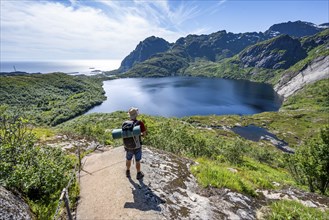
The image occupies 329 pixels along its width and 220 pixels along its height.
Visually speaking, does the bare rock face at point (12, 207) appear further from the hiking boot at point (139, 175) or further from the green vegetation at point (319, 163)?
the green vegetation at point (319, 163)

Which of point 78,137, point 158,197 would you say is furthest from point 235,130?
point 158,197

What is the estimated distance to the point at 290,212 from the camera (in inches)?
417

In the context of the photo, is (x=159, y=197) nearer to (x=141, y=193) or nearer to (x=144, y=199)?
(x=144, y=199)

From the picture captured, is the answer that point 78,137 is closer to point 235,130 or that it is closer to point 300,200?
point 300,200

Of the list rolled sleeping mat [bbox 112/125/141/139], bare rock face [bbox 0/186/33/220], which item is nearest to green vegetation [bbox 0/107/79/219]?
bare rock face [bbox 0/186/33/220]

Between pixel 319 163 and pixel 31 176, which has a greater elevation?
pixel 31 176

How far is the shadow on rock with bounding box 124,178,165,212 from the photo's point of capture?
996 centimetres

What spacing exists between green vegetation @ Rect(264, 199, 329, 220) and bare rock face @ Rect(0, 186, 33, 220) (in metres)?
10.9

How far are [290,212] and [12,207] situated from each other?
40.0 feet

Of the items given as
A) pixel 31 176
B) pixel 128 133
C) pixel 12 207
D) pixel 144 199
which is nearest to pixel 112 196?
pixel 144 199

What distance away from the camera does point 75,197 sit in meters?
10.9

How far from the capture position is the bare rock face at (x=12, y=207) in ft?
23.4

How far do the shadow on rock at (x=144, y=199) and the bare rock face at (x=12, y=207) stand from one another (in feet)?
13.2

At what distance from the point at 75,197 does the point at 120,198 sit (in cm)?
240
